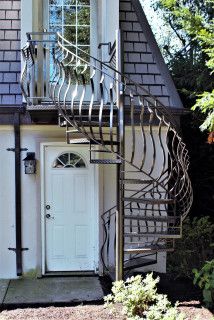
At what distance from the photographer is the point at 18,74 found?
6.50 m

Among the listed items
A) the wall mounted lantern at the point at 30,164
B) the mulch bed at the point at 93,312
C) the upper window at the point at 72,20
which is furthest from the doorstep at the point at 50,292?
the upper window at the point at 72,20

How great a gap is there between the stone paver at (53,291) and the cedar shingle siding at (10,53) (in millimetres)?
2769

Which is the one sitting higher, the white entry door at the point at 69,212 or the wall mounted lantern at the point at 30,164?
the wall mounted lantern at the point at 30,164

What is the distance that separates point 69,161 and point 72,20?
2.33 meters

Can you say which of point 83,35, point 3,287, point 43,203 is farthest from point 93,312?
point 83,35

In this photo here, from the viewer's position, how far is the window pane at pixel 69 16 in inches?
270

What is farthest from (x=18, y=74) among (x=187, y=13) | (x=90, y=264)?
(x=90, y=264)

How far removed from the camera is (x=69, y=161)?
676cm

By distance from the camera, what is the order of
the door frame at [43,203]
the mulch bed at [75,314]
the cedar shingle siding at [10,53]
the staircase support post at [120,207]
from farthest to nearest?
the door frame at [43,203], the cedar shingle siding at [10,53], the mulch bed at [75,314], the staircase support post at [120,207]

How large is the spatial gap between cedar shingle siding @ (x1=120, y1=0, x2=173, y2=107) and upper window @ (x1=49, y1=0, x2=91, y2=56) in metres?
0.61

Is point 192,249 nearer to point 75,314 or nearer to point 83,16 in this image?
point 75,314

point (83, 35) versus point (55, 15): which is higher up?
point (55, 15)

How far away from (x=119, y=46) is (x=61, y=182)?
2554mm

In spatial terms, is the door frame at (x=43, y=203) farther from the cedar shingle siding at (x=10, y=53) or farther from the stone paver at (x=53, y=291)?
the cedar shingle siding at (x=10, y=53)
